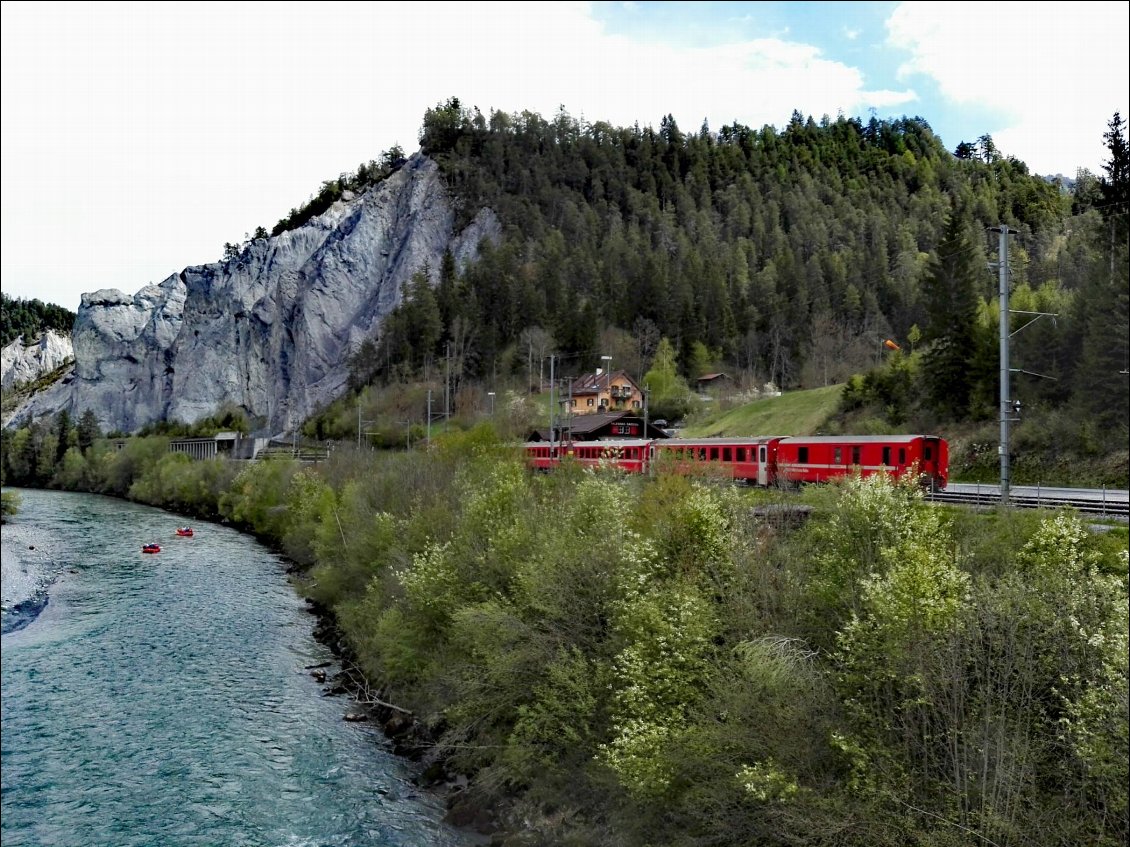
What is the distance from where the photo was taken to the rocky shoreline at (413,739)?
19.5m

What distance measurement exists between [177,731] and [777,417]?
50.5 m

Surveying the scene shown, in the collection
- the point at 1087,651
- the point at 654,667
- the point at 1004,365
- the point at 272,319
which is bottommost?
the point at 654,667

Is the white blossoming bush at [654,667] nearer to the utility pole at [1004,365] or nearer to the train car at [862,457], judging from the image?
the utility pole at [1004,365]

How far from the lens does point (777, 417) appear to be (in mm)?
64312

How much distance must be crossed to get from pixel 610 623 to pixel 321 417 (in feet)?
336

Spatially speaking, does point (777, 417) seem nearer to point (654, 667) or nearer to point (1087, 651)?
point (654, 667)

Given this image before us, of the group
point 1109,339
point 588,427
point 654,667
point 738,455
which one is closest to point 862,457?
point 738,455

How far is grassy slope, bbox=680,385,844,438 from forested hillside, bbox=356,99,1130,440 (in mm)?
5139

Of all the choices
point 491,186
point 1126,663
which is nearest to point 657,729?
point 1126,663

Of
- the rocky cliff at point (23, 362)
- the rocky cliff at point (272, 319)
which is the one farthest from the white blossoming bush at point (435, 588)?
the rocky cliff at point (23, 362)

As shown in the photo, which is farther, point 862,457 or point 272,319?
point 272,319

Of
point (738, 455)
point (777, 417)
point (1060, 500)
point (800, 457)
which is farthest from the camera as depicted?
point (777, 417)

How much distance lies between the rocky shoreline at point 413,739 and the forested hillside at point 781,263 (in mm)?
18011

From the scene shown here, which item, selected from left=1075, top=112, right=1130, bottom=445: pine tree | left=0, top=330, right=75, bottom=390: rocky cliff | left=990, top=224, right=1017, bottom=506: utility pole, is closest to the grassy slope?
left=1075, top=112, right=1130, bottom=445: pine tree
